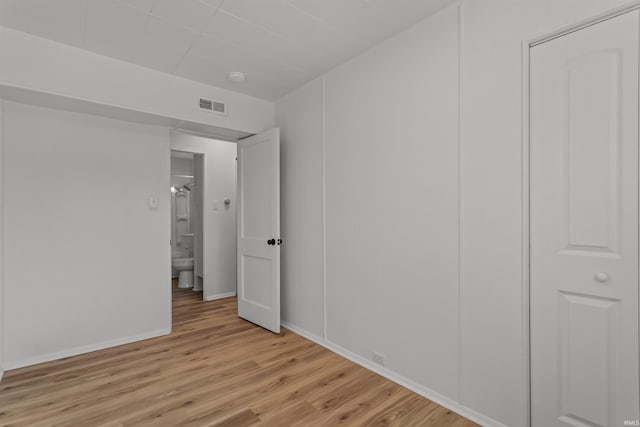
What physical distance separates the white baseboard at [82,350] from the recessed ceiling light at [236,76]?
2.62m

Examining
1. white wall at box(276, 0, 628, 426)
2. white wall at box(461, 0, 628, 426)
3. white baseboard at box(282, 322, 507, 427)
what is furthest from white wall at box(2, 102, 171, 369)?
white wall at box(461, 0, 628, 426)

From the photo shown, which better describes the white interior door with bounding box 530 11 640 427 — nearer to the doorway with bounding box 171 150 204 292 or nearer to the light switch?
the light switch

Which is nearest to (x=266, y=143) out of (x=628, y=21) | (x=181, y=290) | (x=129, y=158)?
(x=129, y=158)

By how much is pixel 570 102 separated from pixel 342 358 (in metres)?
2.38

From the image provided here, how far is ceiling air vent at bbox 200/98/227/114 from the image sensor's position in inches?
125

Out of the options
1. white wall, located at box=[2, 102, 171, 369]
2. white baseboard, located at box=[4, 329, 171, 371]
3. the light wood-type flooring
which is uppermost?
white wall, located at box=[2, 102, 171, 369]

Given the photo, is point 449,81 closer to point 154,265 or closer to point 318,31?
point 318,31

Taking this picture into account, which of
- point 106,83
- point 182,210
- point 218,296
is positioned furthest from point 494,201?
Answer: point 182,210

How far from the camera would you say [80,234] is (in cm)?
292

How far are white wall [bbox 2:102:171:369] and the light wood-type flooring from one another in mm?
268

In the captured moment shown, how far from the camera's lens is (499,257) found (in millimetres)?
1832

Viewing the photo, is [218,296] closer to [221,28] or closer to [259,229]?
[259,229]

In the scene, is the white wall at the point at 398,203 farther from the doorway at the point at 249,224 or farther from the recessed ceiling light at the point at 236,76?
the recessed ceiling light at the point at 236,76

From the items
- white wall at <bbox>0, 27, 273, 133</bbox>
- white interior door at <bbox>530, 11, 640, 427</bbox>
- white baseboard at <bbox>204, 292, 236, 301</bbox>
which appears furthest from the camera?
white baseboard at <bbox>204, 292, 236, 301</bbox>
